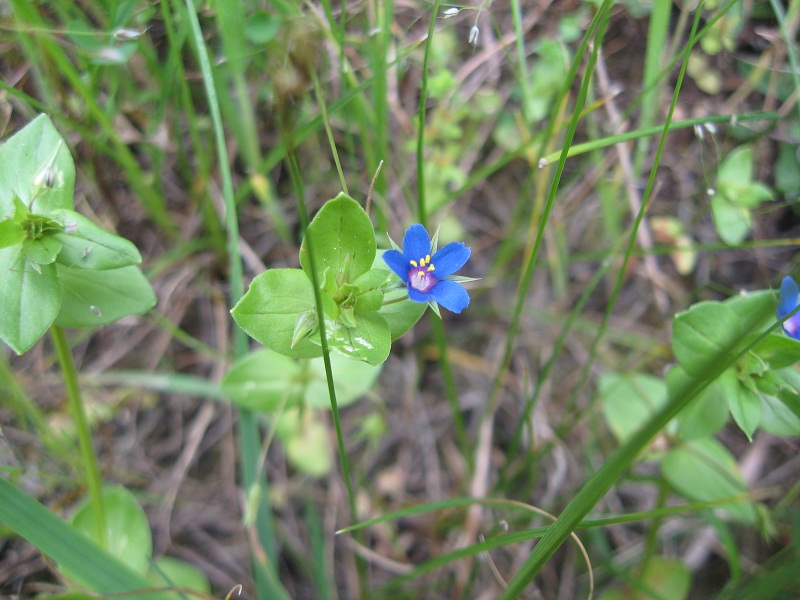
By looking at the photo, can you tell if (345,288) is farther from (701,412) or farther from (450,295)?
(701,412)

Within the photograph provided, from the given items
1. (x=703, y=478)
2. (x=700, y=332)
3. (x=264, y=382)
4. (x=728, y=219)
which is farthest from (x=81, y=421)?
(x=728, y=219)

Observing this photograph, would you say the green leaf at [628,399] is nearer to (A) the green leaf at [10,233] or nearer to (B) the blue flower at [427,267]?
(B) the blue flower at [427,267]

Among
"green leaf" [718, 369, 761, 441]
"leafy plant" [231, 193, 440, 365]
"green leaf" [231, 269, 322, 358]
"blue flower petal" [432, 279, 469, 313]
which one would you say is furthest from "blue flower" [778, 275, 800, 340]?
"green leaf" [231, 269, 322, 358]

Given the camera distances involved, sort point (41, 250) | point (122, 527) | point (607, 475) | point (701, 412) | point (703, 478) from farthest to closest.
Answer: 1. point (703, 478)
2. point (122, 527)
3. point (701, 412)
4. point (41, 250)
5. point (607, 475)

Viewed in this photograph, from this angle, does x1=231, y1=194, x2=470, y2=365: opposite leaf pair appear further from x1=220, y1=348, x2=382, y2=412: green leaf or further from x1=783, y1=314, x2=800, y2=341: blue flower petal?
x1=783, y1=314, x2=800, y2=341: blue flower petal

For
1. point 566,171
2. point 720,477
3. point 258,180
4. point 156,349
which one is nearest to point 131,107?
point 258,180

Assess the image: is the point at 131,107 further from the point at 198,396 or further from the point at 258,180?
the point at 198,396
